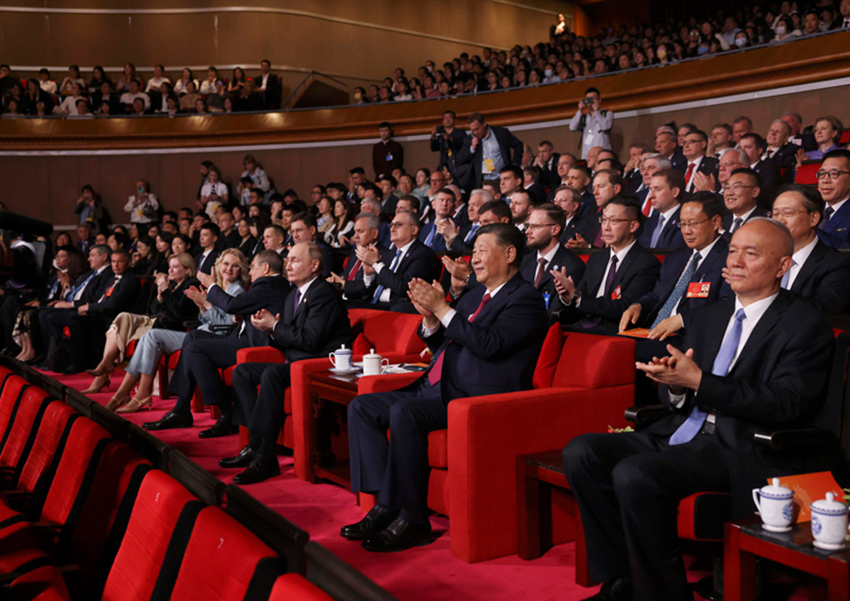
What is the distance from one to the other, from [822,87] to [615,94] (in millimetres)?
2070

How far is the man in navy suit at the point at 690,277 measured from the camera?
10.6 feet

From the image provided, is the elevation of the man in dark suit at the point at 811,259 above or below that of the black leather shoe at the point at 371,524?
above

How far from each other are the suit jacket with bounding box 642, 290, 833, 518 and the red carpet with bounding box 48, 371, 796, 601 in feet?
1.68

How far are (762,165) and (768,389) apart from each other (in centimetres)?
359

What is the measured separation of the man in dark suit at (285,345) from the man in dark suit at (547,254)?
101cm

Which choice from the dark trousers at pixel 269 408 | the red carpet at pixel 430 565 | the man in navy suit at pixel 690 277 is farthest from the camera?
the dark trousers at pixel 269 408

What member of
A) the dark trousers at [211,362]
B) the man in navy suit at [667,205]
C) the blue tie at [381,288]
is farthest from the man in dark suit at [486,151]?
the dark trousers at [211,362]

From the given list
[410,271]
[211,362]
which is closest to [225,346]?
[211,362]

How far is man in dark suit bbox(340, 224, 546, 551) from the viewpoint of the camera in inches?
109

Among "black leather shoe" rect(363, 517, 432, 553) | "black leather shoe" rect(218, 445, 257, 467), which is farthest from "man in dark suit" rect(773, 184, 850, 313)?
"black leather shoe" rect(218, 445, 257, 467)

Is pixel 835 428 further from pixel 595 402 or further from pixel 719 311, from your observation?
pixel 595 402

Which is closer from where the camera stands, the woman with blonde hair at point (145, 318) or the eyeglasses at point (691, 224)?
the eyeglasses at point (691, 224)

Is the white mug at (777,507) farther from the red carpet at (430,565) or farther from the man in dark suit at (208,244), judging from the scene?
the man in dark suit at (208,244)

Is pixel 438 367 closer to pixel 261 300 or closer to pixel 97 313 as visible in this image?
pixel 261 300
